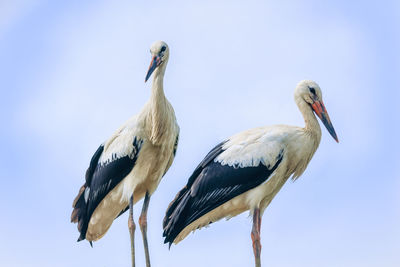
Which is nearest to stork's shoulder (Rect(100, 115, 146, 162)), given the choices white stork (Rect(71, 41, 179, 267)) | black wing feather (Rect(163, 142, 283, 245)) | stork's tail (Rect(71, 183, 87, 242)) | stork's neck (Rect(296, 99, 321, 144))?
white stork (Rect(71, 41, 179, 267))

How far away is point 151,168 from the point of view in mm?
12172

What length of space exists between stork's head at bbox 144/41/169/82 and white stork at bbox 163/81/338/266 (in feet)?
3.69

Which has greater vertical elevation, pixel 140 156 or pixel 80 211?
pixel 140 156

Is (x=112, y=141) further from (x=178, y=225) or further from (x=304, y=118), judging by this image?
(x=304, y=118)

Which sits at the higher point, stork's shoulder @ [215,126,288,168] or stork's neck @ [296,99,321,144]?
stork's neck @ [296,99,321,144]

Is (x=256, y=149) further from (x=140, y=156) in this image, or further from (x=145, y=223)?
(x=145, y=223)

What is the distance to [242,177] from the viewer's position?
11578mm

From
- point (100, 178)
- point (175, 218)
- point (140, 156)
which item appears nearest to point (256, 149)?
point (175, 218)

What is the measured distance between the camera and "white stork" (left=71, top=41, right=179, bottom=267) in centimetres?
1206

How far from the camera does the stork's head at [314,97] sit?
1205 cm

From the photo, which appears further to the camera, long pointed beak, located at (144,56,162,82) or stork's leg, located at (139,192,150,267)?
stork's leg, located at (139,192,150,267)

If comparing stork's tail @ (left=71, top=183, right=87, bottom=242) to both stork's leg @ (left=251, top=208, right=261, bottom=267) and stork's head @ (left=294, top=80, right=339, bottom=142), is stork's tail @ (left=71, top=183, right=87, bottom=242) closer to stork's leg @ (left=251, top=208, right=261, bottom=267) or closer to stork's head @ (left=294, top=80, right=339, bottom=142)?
stork's leg @ (left=251, top=208, right=261, bottom=267)

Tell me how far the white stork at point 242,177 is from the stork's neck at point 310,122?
0.02 meters

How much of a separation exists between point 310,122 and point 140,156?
1895 mm
